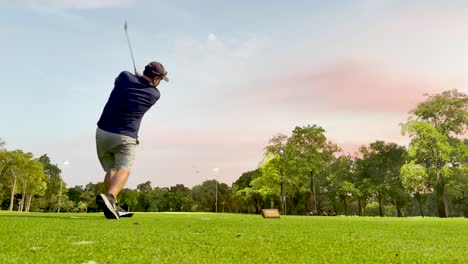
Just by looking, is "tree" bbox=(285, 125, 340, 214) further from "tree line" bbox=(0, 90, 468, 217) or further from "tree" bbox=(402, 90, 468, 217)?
"tree" bbox=(402, 90, 468, 217)

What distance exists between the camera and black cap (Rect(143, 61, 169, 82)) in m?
7.88

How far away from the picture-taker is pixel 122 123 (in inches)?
302

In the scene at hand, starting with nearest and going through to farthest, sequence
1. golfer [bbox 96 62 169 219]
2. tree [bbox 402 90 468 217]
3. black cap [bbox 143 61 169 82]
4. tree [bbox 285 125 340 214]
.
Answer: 1. golfer [bbox 96 62 169 219]
2. black cap [bbox 143 61 169 82]
3. tree [bbox 402 90 468 217]
4. tree [bbox 285 125 340 214]

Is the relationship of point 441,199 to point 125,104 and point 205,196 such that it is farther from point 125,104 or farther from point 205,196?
point 205,196

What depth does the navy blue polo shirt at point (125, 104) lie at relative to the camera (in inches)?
301

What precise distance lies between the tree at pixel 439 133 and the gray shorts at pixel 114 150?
40830mm

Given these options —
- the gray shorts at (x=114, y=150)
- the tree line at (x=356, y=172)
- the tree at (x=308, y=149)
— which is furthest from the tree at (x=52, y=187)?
the gray shorts at (x=114, y=150)

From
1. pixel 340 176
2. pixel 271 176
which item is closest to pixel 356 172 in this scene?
pixel 340 176

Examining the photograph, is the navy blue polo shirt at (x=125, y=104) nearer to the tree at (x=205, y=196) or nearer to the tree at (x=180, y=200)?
the tree at (x=205, y=196)

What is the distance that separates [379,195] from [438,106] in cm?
→ 2003

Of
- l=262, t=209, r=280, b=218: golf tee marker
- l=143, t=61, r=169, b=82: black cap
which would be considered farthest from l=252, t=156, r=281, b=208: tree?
l=143, t=61, r=169, b=82: black cap

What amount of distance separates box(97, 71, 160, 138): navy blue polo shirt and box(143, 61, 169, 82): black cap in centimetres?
16

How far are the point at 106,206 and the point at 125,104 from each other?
1999mm

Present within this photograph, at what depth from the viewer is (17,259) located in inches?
110
